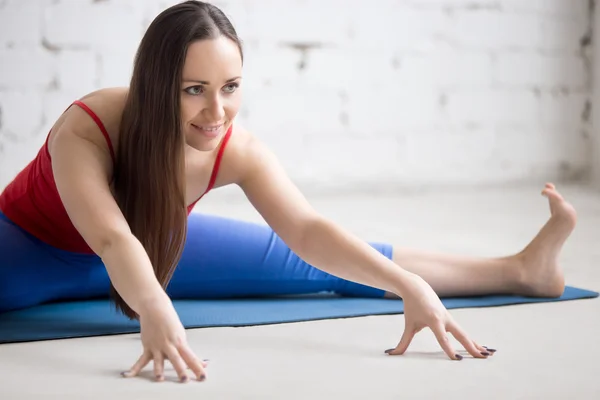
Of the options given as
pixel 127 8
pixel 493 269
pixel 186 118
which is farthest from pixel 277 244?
pixel 127 8

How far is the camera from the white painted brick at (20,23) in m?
3.78

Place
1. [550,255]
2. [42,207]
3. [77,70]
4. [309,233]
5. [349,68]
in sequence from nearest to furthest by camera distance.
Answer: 1. [309,233]
2. [42,207]
3. [550,255]
4. [77,70]
5. [349,68]

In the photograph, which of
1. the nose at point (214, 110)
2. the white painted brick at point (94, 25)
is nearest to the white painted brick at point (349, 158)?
the white painted brick at point (94, 25)

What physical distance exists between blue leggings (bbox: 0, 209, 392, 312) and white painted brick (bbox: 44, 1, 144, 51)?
191cm

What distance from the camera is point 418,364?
1597 millimetres

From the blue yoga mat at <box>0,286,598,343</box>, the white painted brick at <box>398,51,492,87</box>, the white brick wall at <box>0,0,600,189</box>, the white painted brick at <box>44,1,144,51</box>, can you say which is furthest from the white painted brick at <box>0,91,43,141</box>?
the blue yoga mat at <box>0,286,598,343</box>

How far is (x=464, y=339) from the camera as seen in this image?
1.62 metres

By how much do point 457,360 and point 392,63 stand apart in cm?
313

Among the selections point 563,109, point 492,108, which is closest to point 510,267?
point 492,108

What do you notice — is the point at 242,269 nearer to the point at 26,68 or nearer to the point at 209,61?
the point at 209,61

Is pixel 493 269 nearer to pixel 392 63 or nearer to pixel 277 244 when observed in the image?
pixel 277 244

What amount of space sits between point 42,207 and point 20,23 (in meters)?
2.07

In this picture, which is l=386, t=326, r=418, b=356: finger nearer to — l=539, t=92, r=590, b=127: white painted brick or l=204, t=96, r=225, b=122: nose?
l=204, t=96, r=225, b=122: nose

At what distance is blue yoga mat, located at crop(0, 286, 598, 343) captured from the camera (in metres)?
1.86
